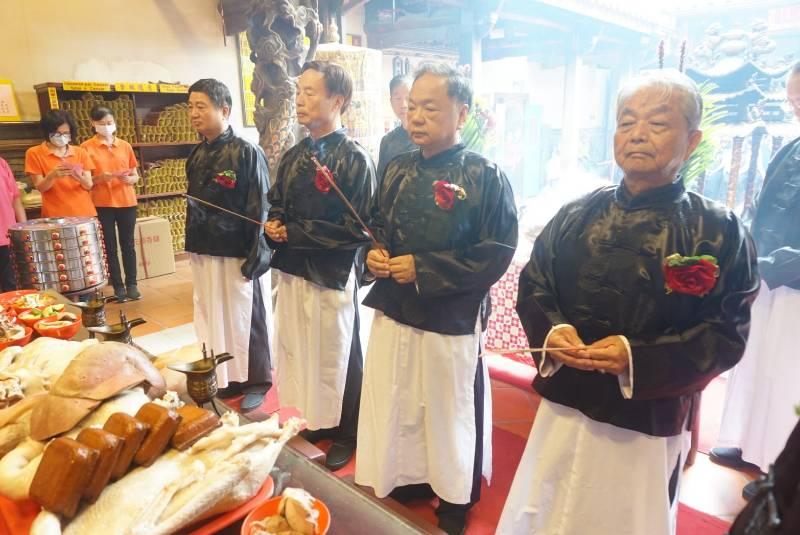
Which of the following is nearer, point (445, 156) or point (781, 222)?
point (445, 156)

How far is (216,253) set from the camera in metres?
2.87

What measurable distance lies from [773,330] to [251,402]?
2634 millimetres

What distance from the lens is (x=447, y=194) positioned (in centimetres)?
176

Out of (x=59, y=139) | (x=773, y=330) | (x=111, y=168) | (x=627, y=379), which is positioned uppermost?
(x=59, y=139)

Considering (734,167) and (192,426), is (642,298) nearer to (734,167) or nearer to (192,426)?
(192,426)

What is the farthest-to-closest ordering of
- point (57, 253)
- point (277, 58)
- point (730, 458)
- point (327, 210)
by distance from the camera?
1. point (57, 253)
2. point (277, 58)
3. point (730, 458)
4. point (327, 210)

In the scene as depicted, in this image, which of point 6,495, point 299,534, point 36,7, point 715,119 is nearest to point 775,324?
point 715,119

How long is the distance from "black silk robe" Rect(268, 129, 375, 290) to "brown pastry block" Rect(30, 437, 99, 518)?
4.67 ft

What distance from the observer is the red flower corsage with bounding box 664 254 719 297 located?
4.00 ft

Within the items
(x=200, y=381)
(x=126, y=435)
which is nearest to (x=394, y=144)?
(x=200, y=381)

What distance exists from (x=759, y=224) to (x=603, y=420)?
138 centimetres

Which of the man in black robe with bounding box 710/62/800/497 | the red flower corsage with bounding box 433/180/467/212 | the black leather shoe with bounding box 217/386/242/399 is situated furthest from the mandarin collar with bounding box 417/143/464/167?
the black leather shoe with bounding box 217/386/242/399

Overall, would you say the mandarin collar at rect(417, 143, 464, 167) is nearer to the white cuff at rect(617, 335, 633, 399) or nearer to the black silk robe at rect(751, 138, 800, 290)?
the white cuff at rect(617, 335, 633, 399)

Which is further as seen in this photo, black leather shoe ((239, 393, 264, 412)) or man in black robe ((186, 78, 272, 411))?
black leather shoe ((239, 393, 264, 412))
